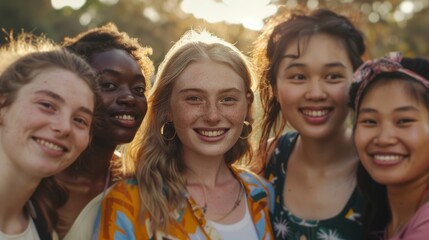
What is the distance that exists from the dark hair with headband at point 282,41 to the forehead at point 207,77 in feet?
1.58

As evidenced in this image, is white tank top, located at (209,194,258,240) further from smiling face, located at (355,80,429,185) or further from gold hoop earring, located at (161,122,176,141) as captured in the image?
smiling face, located at (355,80,429,185)

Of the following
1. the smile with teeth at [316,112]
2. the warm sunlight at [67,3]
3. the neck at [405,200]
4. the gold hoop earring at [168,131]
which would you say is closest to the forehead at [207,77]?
the gold hoop earring at [168,131]

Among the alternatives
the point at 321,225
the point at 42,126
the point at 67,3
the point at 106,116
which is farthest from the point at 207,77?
the point at 67,3

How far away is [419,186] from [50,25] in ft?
46.6

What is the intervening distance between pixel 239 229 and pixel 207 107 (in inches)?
27.1

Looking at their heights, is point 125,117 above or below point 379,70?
below

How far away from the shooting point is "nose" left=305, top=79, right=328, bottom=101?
11.3 ft

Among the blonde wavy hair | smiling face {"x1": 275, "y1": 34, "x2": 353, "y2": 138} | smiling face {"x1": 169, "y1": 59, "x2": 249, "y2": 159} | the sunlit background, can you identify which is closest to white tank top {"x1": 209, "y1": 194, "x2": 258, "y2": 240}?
the blonde wavy hair

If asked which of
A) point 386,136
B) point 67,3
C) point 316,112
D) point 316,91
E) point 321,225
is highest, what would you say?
point 67,3

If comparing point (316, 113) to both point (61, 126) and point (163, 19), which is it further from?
point (163, 19)

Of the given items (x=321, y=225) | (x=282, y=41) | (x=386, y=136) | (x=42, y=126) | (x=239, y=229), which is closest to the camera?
(x=42, y=126)

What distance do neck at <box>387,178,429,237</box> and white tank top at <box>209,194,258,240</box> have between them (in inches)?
29.6

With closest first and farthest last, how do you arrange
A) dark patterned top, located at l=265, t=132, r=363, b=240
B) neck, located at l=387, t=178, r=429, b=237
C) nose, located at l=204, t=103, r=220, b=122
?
neck, located at l=387, t=178, r=429, b=237
nose, located at l=204, t=103, r=220, b=122
dark patterned top, located at l=265, t=132, r=363, b=240

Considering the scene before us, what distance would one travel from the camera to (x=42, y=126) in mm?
2705
